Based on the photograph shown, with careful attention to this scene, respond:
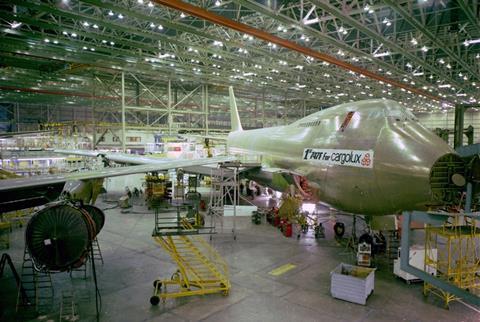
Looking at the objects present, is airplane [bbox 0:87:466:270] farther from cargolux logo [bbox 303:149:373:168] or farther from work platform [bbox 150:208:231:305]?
work platform [bbox 150:208:231:305]

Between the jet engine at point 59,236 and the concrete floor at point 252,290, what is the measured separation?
2.12 meters

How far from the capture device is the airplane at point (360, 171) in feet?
29.2

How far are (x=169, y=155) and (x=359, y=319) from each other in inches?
1007

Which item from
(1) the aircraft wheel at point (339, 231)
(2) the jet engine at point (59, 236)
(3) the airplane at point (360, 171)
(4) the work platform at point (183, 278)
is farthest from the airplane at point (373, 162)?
(2) the jet engine at point (59, 236)

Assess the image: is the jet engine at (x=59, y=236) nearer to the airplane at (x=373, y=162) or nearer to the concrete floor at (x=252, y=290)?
the concrete floor at (x=252, y=290)

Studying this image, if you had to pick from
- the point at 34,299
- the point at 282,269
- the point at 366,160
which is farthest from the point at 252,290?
the point at 34,299

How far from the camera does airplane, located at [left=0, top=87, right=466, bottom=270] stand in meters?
8.91

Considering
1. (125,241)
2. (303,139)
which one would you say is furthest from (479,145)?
(125,241)

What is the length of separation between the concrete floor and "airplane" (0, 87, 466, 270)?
2.59 meters

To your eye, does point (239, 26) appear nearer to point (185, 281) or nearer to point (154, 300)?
point (185, 281)

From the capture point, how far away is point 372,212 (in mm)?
10672

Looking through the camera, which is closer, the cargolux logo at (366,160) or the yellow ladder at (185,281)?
the yellow ladder at (185,281)

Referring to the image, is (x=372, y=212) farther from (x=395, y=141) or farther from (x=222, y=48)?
(x=222, y=48)

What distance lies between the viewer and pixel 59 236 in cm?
757
